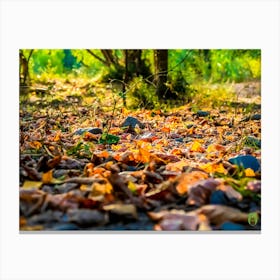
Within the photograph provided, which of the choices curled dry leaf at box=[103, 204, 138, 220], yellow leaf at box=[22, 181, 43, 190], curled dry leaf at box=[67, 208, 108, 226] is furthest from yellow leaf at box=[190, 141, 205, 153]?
yellow leaf at box=[22, 181, 43, 190]

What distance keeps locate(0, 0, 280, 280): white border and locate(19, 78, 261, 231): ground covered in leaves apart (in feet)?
0.24

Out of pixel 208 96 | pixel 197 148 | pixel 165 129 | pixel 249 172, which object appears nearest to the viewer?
pixel 249 172

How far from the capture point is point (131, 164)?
141 inches

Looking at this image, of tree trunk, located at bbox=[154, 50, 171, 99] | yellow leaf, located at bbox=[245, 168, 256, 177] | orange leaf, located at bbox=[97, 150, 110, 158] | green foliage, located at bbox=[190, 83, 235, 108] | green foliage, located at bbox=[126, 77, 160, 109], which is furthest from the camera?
green foliage, located at bbox=[190, 83, 235, 108]

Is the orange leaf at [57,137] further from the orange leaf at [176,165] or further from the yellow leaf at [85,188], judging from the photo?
the orange leaf at [176,165]

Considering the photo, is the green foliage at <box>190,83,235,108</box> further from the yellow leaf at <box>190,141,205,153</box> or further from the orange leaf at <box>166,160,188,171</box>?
the orange leaf at <box>166,160,188,171</box>

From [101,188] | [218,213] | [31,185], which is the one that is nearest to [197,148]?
[218,213]

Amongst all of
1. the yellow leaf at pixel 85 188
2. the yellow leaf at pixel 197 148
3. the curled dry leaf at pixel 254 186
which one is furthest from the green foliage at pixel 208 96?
the yellow leaf at pixel 85 188

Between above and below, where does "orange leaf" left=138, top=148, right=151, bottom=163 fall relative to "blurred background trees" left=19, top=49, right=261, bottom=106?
below

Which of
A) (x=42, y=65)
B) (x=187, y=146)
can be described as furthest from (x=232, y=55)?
(x=42, y=65)

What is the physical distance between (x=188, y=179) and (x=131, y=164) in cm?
35

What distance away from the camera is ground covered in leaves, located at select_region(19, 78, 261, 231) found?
3.27m

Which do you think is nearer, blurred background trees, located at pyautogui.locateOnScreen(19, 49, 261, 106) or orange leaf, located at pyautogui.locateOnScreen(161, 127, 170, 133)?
blurred background trees, located at pyautogui.locateOnScreen(19, 49, 261, 106)
